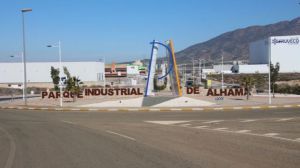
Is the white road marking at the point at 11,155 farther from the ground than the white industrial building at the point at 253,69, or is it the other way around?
the white industrial building at the point at 253,69

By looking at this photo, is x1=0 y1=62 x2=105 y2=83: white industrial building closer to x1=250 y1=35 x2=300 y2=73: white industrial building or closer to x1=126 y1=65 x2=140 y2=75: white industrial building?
x1=126 y1=65 x2=140 y2=75: white industrial building

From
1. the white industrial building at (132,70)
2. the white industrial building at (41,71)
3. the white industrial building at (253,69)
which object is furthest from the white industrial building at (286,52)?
the white industrial building at (41,71)

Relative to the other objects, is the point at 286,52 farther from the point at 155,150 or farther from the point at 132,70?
the point at 155,150

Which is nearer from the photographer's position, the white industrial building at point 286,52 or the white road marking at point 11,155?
the white road marking at point 11,155

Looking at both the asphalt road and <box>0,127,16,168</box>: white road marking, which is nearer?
the asphalt road

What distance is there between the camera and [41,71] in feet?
370

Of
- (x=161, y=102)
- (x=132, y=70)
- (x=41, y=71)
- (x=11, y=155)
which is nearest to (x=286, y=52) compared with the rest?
(x=132, y=70)

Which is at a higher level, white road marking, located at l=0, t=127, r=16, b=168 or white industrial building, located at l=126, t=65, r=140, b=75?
white industrial building, located at l=126, t=65, r=140, b=75

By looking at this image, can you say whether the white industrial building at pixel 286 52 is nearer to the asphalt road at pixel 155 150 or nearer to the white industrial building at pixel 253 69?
the white industrial building at pixel 253 69

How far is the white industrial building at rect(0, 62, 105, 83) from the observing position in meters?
111

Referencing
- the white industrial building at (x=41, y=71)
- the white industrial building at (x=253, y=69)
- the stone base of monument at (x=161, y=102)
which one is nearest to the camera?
the stone base of monument at (x=161, y=102)

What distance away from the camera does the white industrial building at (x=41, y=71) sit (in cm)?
11125

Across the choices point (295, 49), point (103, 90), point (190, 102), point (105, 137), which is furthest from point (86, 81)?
point (105, 137)

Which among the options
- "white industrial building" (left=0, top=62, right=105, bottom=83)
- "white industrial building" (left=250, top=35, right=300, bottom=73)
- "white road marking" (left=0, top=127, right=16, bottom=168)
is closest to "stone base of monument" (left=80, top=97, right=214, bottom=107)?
"white road marking" (left=0, top=127, right=16, bottom=168)
